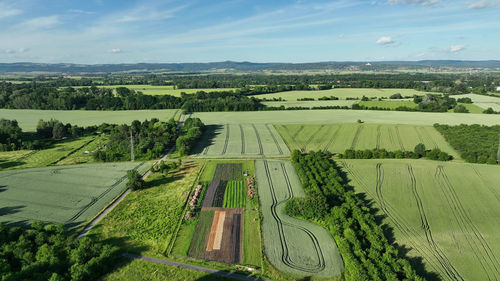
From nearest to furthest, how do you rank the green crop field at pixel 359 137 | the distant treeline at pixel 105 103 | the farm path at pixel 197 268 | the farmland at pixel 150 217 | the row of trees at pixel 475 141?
1. the farm path at pixel 197 268
2. the farmland at pixel 150 217
3. the row of trees at pixel 475 141
4. the green crop field at pixel 359 137
5. the distant treeline at pixel 105 103

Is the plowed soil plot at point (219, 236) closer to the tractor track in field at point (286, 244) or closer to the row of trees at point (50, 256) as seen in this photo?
the tractor track in field at point (286, 244)

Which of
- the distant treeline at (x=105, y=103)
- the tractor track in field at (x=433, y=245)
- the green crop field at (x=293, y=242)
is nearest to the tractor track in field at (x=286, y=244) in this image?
the green crop field at (x=293, y=242)

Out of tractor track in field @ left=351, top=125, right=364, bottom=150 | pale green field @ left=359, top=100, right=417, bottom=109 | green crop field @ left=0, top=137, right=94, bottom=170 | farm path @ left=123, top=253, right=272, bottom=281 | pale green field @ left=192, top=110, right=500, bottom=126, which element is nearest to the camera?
farm path @ left=123, top=253, right=272, bottom=281

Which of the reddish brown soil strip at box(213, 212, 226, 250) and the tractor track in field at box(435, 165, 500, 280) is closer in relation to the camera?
the tractor track in field at box(435, 165, 500, 280)

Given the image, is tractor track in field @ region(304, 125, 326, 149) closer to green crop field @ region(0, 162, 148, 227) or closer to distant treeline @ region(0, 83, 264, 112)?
green crop field @ region(0, 162, 148, 227)

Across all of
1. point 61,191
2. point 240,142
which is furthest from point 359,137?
point 61,191

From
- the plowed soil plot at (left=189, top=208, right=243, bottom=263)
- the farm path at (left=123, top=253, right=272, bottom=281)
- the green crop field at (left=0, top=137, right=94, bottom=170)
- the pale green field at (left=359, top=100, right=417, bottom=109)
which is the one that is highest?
the pale green field at (left=359, top=100, right=417, bottom=109)

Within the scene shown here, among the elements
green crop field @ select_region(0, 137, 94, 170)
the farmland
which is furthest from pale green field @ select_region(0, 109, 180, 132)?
the farmland
